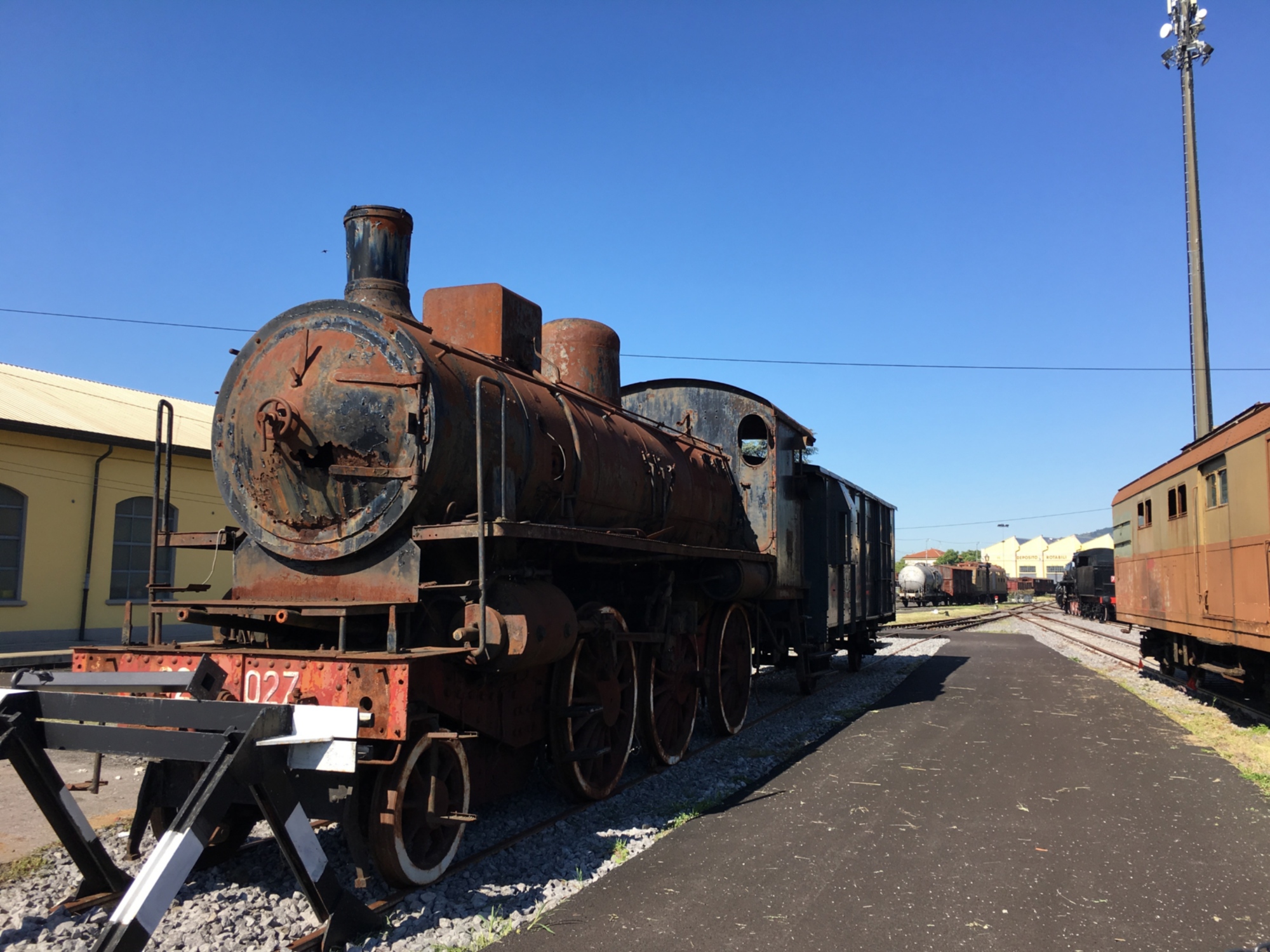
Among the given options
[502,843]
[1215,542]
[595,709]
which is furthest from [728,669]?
[1215,542]

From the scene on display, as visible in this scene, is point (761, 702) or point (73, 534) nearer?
point (761, 702)

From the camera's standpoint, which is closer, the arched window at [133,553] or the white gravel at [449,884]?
the white gravel at [449,884]

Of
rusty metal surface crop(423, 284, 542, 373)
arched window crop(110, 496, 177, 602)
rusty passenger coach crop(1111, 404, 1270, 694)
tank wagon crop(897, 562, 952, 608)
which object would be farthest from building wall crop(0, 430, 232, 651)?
tank wagon crop(897, 562, 952, 608)

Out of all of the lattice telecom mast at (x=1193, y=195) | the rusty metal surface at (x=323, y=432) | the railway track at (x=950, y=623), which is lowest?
the railway track at (x=950, y=623)

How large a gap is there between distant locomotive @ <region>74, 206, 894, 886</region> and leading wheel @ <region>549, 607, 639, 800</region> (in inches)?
0.7

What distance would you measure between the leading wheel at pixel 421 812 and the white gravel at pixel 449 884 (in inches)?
5.7

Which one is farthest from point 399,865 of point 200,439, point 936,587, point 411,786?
point 936,587

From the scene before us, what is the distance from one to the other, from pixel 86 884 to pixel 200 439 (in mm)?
14107

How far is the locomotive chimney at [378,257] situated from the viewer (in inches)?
211

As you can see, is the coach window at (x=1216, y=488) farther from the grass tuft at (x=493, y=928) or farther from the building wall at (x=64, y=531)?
the building wall at (x=64, y=531)

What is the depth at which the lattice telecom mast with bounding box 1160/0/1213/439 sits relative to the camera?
61.2ft

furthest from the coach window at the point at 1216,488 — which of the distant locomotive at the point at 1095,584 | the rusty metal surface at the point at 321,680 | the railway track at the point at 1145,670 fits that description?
the distant locomotive at the point at 1095,584

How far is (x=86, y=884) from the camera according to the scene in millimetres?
4102

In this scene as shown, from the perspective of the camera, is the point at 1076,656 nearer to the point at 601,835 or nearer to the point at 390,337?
the point at 601,835
